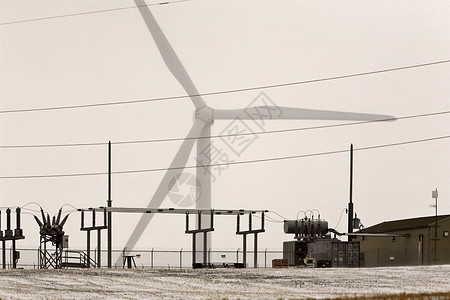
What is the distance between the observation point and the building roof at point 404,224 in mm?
82812

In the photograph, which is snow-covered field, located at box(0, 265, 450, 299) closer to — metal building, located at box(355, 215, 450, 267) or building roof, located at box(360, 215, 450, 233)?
metal building, located at box(355, 215, 450, 267)

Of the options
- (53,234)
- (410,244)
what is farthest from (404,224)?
(53,234)

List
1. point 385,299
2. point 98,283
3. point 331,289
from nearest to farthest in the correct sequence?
point 385,299 < point 331,289 < point 98,283

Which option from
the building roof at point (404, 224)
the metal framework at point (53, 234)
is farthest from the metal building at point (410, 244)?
the metal framework at point (53, 234)

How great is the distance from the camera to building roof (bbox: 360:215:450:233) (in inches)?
3260

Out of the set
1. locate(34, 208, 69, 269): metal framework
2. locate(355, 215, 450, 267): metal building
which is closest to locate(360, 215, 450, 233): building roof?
locate(355, 215, 450, 267): metal building

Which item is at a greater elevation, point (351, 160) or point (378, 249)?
point (351, 160)

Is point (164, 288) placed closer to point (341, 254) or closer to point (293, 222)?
point (341, 254)

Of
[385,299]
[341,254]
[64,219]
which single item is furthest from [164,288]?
[341,254]

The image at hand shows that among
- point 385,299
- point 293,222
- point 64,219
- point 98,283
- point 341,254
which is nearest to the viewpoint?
point 385,299

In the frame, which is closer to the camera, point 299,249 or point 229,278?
point 229,278

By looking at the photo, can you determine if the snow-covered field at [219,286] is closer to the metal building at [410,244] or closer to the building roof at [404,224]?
the metal building at [410,244]

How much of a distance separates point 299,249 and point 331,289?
4782cm

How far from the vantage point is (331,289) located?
32344 mm
